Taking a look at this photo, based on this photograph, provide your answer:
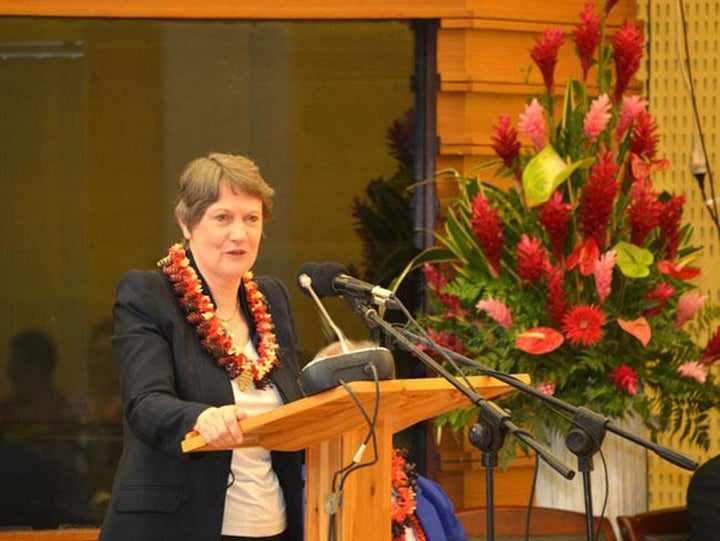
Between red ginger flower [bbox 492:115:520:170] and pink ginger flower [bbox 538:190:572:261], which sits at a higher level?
red ginger flower [bbox 492:115:520:170]

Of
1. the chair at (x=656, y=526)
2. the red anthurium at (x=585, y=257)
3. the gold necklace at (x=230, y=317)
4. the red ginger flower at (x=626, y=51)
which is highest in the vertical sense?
the red ginger flower at (x=626, y=51)

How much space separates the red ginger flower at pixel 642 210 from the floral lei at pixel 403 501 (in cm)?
125

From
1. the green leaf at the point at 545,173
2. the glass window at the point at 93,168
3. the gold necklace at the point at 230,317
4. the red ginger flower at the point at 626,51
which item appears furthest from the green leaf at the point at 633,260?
the gold necklace at the point at 230,317

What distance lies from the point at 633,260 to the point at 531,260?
0.33 metres

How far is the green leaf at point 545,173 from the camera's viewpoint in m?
4.23

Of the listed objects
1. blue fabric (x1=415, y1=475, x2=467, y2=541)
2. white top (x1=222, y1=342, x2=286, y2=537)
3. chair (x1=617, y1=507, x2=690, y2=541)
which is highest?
white top (x1=222, y1=342, x2=286, y2=537)

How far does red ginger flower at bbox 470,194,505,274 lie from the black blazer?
146cm

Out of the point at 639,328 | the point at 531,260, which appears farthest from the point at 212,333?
the point at 639,328

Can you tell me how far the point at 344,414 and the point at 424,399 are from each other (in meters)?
0.15

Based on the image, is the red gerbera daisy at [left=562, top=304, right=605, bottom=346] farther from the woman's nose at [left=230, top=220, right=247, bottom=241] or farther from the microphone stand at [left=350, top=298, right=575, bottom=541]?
the microphone stand at [left=350, top=298, right=575, bottom=541]

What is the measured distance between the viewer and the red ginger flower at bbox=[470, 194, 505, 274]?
422 cm

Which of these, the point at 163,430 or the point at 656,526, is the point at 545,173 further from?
the point at 163,430

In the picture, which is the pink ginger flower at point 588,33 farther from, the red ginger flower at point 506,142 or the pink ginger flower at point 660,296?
the pink ginger flower at point 660,296

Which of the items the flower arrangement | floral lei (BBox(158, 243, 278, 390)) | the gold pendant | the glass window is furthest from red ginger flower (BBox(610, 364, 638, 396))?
the gold pendant
